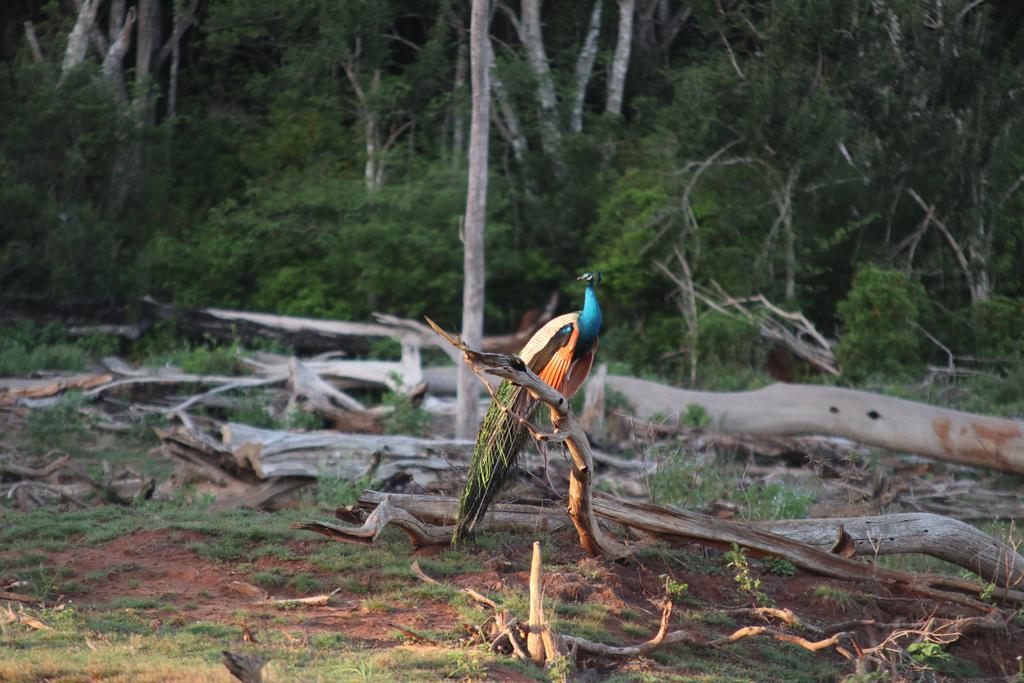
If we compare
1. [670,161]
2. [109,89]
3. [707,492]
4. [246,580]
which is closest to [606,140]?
[670,161]

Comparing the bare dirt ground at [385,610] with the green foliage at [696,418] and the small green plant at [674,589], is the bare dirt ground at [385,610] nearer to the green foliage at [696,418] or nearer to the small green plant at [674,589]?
the small green plant at [674,589]

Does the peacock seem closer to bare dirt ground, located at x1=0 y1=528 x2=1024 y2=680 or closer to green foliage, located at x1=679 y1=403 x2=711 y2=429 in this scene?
bare dirt ground, located at x1=0 y1=528 x2=1024 y2=680

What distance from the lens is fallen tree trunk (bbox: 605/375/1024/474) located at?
1126 centimetres

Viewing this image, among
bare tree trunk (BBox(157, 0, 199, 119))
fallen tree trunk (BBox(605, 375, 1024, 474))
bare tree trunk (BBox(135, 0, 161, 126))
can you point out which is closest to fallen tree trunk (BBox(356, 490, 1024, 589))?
fallen tree trunk (BBox(605, 375, 1024, 474))

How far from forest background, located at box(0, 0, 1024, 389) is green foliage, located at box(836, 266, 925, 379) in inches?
1.4

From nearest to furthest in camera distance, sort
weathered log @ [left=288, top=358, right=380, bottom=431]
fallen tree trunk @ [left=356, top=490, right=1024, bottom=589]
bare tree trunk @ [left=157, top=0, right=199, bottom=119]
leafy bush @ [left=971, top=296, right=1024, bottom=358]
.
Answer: fallen tree trunk @ [left=356, top=490, right=1024, bottom=589], weathered log @ [left=288, top=358, right=380, bottom=431], leafy bush @ [left=971, top=296, right=1024, bottom=358], bare tree trunk @ [left=157, top=0, right=199, bottom=119]

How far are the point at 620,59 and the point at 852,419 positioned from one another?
11.7 metres

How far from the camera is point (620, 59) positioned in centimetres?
2170

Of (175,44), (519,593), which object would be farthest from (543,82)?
(519,593)

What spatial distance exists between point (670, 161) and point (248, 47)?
10827 millimetres

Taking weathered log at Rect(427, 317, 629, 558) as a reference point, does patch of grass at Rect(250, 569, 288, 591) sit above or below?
below

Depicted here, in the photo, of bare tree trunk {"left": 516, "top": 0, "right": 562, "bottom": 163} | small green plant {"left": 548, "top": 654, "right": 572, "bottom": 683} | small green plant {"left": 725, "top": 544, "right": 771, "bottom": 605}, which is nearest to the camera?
small green plant {"left": 548, "top": 654, "right": 572, "bottom": 683}

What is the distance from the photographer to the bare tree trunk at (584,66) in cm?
2153

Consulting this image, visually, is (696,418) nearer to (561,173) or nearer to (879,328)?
(879,328)
